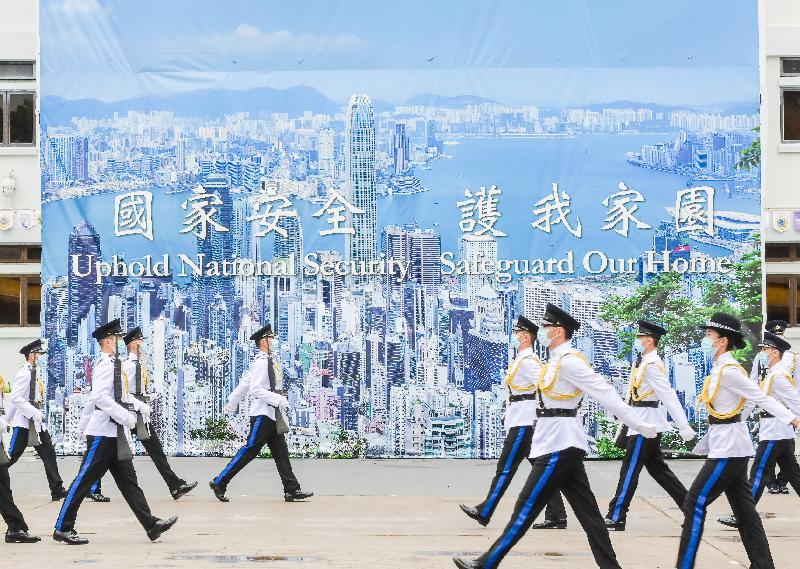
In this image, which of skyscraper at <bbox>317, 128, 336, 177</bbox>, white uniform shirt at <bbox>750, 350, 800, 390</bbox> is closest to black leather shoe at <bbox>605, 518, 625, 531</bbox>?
white uniform shirt at <bbox>750, 350, 800, 390</bbox>

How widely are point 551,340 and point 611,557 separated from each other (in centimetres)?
148

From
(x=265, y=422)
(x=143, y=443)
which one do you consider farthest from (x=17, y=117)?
(x=265, y=422)

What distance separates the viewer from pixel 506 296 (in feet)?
58.2

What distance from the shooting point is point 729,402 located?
31.5 feet

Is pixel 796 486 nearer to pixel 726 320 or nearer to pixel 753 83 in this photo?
pixel 726 320

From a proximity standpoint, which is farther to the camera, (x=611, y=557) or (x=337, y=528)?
(x=337, y=528)

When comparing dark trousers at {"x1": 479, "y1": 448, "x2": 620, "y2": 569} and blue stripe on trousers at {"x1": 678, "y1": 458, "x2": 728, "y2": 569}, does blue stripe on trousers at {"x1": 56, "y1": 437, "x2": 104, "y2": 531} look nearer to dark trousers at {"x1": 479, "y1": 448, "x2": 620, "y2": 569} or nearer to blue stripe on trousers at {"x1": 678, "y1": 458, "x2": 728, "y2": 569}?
dark trousers at {"x1": 479, "y1": 448, "x2": 620, "y2": 569}

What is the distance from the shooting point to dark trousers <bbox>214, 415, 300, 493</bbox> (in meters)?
14.1

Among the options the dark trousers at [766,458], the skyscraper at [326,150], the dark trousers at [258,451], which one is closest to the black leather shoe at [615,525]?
the dark trousers at [766,458]

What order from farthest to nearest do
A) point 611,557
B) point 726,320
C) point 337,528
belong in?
point 337,528 < point 726,320 < point 611,557

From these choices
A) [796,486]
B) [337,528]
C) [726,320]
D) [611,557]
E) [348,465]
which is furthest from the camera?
[348,465]

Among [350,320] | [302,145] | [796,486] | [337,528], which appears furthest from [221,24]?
[796,486]

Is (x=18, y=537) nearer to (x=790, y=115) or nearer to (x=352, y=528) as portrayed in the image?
(x=352, y=528)

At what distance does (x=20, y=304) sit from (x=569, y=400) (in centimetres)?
1266
